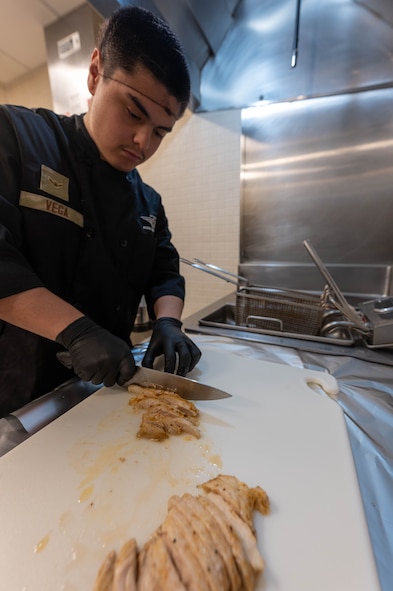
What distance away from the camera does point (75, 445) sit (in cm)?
48

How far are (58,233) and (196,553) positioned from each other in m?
0.68

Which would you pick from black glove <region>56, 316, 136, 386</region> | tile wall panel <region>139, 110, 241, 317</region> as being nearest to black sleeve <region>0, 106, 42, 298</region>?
black glove <region>56, 316, 136, 386</region>

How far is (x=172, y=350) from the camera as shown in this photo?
71 cm

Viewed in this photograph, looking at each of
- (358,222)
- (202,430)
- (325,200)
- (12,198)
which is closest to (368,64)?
(325,200)

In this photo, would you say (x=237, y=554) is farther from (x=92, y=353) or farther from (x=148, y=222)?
(x=148, y=222)

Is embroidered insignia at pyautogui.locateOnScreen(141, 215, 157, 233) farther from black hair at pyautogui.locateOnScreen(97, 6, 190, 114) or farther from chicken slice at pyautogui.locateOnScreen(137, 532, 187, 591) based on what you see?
chicken slice at pyautogui.locateOnScreen(137, 532, 187, 591)

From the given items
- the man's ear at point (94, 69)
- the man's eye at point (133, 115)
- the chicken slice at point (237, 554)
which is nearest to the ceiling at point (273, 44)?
the man's ear at point (94, 69)

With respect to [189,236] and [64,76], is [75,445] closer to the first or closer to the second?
[189,236]

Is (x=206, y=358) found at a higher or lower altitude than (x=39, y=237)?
lower

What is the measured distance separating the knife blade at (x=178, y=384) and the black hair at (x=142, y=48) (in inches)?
26.5

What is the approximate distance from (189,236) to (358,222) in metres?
1.12

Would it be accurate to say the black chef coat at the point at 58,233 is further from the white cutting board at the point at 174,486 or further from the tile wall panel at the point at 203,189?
the tile wall panel at the point at 203,189

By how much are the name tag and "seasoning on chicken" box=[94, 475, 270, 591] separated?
65cm

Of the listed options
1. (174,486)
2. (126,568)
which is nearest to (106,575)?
(126,568)
